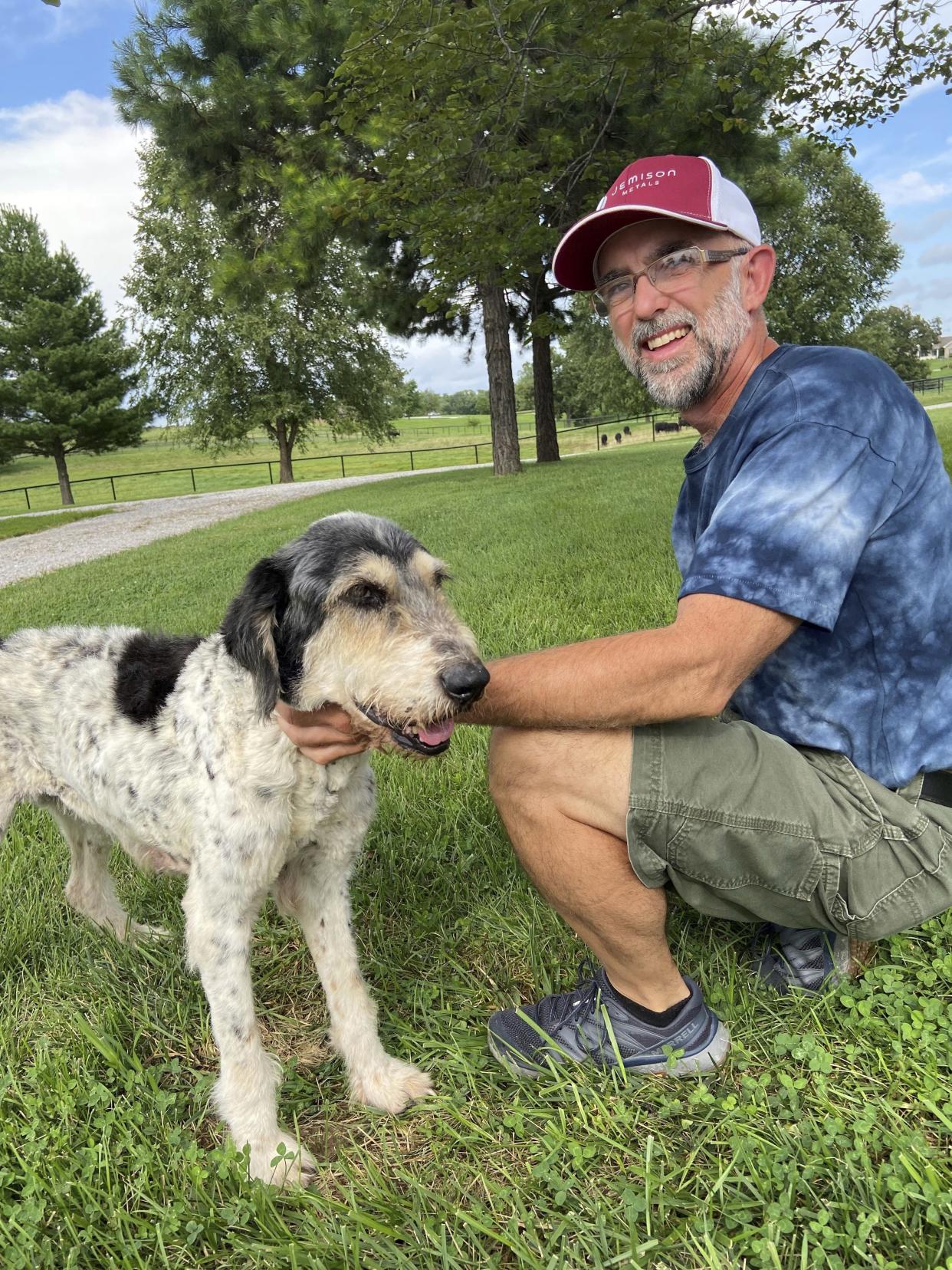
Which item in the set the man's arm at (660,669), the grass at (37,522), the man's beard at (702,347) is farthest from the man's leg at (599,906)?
the grass at (37,522)

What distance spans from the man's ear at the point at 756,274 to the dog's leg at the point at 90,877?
3.21m

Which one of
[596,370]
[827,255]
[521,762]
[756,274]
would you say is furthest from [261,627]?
[827,255]

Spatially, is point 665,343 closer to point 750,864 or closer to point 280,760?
point 750,864

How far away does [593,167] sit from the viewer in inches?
380

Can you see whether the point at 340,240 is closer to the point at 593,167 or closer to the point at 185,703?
the point at 593,167

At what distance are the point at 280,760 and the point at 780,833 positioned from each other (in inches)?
56.1

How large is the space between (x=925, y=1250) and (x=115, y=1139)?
81.2 inches

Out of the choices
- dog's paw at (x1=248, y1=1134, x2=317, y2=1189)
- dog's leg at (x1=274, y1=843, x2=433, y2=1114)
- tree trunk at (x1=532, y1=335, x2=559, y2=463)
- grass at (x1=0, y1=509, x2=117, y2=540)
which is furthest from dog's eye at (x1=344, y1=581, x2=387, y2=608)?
grass at (x1=0, y1=509, x2=117, y2=540)

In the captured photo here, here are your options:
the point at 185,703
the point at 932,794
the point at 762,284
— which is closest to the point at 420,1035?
the point at 185,703

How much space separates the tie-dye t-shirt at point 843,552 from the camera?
6.50ft

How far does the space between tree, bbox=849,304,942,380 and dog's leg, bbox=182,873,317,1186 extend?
4461 centimetres

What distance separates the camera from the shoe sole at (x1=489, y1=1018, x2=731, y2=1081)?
89.1 inches

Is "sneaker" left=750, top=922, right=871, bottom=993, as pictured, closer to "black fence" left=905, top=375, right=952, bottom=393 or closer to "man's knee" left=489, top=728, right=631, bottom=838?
"man's knee" left=489, top=728, right=631, bottom=838

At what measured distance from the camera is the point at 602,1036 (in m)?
2.39
